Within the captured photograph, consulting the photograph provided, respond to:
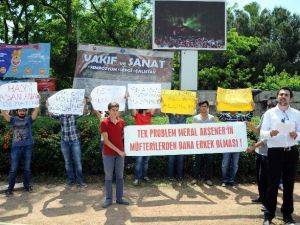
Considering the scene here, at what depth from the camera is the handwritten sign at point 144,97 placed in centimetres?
914

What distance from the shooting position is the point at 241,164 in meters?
9.48

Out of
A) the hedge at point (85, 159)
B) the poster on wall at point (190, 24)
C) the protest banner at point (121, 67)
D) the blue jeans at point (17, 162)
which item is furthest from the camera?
the poster on wall at point (190, 24)

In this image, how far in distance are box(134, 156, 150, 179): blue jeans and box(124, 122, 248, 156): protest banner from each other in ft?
3.69

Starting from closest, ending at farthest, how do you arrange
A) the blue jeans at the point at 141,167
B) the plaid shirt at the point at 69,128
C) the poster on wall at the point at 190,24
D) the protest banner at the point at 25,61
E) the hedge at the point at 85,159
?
the plaid shirt at the point at 69,128 < the blue jeans at the point at 141,167 < the hedge at the point at 85,159 < the protest banner at the point at 25,61 < the poster on wall at the point at 190,24

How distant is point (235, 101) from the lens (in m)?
9.36

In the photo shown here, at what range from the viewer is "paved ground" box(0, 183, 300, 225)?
6.73m

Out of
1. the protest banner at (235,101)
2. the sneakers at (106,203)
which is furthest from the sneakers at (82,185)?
the protest banner at (235,101)

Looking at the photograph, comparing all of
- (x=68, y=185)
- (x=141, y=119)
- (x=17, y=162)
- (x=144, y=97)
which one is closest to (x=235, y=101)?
(x=144, y=97)

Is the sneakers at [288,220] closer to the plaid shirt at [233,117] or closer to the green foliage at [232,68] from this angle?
the plaid shirt at [233,117]

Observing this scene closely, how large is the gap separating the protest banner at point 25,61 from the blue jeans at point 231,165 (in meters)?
7.54

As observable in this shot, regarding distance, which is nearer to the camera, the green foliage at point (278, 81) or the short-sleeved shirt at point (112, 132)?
the short-sleeved shirt at point (112, 132)

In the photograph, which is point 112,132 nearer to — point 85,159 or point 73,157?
point 73,157

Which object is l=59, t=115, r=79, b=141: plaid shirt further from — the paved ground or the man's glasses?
the man's glasses

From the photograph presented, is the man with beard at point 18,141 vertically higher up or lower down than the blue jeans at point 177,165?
higher up
